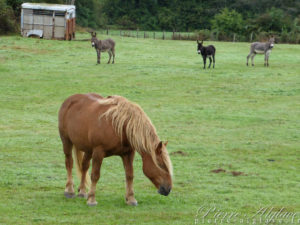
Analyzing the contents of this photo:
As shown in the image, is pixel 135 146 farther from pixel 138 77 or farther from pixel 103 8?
pixel 103 8

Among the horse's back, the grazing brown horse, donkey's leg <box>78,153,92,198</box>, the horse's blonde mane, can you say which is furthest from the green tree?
the horse's blonde mane

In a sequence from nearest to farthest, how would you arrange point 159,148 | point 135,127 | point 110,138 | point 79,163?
point 159,148, point 135,127, point 110,138, point 79,163

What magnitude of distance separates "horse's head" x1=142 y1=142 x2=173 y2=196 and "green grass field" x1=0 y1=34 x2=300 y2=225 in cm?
55

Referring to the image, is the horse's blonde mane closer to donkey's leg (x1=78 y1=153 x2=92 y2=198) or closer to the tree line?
donkey's leg (x1=78 y1=153 x2=92 y2=198)

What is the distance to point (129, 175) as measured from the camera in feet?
29.6

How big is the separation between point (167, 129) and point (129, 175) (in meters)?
8.52

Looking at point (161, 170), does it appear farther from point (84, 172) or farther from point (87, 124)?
point (84, 172)

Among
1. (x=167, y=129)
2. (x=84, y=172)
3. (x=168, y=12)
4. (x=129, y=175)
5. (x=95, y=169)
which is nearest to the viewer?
(x=95, y=169)

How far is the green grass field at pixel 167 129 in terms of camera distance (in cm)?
928

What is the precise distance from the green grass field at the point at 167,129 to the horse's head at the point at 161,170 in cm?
55

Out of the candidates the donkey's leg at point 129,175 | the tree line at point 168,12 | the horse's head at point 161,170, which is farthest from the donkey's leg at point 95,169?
the tree line at point 168,12

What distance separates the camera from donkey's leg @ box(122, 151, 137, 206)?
8945 millimetres

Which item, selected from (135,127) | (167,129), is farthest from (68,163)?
(167,129)

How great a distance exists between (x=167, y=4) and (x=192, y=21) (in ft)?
25.0
